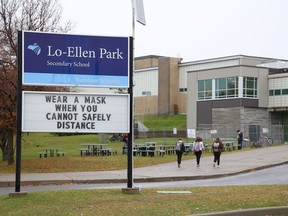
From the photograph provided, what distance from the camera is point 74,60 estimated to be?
13930mm

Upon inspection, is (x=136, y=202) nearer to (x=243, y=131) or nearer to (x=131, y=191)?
(x=131, y=191)

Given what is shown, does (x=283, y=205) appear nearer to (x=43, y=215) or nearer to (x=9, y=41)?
(x=43, y=215)

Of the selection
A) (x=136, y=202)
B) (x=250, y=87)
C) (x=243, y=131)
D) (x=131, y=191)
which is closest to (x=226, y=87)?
(x=250, y=87)

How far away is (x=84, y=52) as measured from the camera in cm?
1401

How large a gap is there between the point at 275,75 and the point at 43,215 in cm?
5852

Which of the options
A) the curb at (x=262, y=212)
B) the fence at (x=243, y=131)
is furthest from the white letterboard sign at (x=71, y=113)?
the fence at (x=243, y=131)

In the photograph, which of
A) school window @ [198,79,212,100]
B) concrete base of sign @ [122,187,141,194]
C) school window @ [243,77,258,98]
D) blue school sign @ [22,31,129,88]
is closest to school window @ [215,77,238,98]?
school window @ [243,77,258,98]

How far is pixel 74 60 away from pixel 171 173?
14052 mm

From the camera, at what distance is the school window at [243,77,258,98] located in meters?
65.8

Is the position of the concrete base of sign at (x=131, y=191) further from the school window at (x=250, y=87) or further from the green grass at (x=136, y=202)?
the school window at (x=250, y=87)

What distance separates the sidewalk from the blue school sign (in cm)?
1030

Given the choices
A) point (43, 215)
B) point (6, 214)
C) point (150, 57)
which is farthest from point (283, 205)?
point (150, 57)

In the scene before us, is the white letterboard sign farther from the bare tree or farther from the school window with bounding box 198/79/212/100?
the school window with bounding box 198/79/212/100

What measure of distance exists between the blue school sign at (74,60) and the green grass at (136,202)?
109 inches
